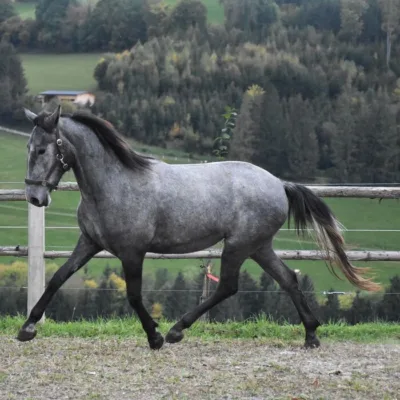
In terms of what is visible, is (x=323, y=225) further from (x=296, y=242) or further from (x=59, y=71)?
(x=59, y=71)

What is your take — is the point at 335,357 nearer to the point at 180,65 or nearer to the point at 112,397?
the point at 112,397

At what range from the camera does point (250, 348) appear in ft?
19.3

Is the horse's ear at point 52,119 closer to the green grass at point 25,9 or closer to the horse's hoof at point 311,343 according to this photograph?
the horse's hoof at point 311,343

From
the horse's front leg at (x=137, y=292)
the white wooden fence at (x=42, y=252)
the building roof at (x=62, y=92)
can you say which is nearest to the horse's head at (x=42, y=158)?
the horse's front leg at (x=137, y=292)

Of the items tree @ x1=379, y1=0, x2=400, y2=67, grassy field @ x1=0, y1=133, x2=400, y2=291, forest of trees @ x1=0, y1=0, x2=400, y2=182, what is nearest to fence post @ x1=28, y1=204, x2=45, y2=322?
grassy field @ x1=0, y1=133, x2=400, y2=291

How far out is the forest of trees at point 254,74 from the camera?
2189cm

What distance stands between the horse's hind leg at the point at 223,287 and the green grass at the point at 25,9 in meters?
19.3

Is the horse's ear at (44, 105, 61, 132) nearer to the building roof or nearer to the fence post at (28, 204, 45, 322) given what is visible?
the fence post at (28, 204, 45, 322)

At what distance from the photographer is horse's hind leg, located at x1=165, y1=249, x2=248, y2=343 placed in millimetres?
5738

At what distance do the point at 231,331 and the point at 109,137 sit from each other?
202cm

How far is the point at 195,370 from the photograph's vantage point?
5.05 m

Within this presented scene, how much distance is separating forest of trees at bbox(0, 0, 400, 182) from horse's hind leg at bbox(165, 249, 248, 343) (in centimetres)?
1450

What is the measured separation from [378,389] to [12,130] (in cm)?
1600

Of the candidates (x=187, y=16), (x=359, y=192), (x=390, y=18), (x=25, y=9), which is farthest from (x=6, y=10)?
(x=359, y=192)
